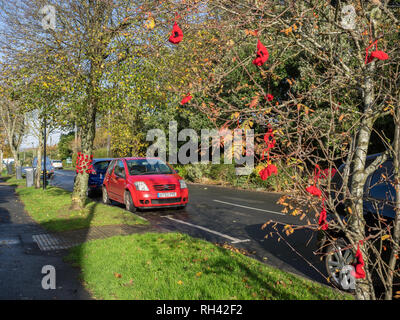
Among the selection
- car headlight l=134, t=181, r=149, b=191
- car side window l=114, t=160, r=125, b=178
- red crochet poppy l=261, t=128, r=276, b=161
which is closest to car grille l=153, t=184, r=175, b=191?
car headlight l=134, t=181, r=149, b=191

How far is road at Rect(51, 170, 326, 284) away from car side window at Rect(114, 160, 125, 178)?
1.63 metres

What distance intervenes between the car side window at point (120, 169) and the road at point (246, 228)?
5.35 ft

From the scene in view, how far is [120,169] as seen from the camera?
1237 centimetres

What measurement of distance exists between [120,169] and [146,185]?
1.96 metres

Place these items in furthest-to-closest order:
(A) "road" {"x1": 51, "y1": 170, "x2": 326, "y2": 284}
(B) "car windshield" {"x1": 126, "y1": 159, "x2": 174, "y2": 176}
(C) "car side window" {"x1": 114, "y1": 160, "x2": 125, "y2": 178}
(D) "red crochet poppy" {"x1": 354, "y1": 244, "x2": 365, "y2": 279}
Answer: (C) "car side window" {"x1": 114, "y1": 160, "x2": 125, "y2": 178}, (B) "car windshield" {"x1": 126, "y1": 159, "x2": 174, "y2": 176}, (A) "road" {"x1": 51, "y1": 170, "x2": 326, "y2": 284}, (D) "red crochet poppy" {"x1": 354, "y1": 244, "x2": 365, "y2": 279}

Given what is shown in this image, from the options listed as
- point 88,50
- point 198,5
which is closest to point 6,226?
point 88,50

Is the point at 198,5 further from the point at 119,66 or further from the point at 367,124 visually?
the point at 119,66

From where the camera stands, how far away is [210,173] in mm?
24859

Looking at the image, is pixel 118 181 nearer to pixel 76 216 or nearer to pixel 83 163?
pixel 83 163

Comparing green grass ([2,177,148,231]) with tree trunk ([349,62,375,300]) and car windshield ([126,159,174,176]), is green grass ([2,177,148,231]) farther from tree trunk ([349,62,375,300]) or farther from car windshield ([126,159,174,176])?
tree trunk ([349,62,375,300])

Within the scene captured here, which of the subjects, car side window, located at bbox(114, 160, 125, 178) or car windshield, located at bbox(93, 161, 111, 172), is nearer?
car side window, located at bbox(114, 160, 125, 178)

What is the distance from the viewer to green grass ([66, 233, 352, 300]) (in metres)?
4.29

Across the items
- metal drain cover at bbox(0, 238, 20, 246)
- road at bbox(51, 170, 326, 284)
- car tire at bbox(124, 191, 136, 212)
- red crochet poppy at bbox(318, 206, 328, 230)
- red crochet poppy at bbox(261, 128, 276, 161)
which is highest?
red crochet poppy at bbox(261, 128, 276, 161)

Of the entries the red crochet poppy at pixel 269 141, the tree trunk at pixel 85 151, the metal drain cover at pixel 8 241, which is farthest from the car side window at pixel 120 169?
the red crochet poppy at pixel 269 141
